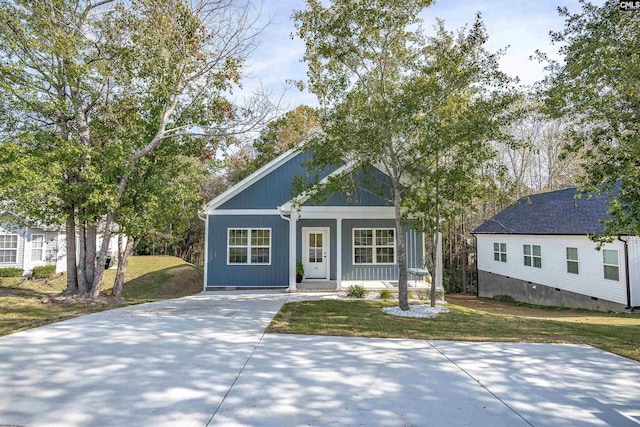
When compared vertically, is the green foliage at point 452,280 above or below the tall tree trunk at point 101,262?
below

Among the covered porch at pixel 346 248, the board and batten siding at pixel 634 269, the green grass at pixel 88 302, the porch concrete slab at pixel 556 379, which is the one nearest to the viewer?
the porch concrete slab at pixel 556 379

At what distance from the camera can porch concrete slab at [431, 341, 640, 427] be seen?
145 inches

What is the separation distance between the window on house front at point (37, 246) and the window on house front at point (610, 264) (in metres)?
25.3

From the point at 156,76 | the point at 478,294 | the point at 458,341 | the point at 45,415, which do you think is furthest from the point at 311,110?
the point at 478,294

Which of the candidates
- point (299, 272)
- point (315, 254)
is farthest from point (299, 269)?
point (315, 254)

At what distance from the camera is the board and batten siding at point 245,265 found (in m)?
14.2

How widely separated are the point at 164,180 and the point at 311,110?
524 centimetres

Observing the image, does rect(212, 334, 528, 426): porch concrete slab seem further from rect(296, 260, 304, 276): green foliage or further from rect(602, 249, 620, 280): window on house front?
rect(602, 249, 620, 280): window on house front

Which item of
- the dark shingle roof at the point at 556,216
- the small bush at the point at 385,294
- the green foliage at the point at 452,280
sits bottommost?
the green foliage at the point at 452,280

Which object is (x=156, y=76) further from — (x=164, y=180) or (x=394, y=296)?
(x=394, y=296)

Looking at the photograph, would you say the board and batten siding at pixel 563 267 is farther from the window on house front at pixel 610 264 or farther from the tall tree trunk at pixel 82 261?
the tall tree trunk at pixel 82 261

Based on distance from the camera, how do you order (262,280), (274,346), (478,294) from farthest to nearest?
(478,294) → (262,280) → (274,346)

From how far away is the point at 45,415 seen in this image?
3402mm

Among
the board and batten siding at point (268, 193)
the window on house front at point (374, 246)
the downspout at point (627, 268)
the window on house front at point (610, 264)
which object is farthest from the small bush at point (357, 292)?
the window on house front at point (610, 264)
